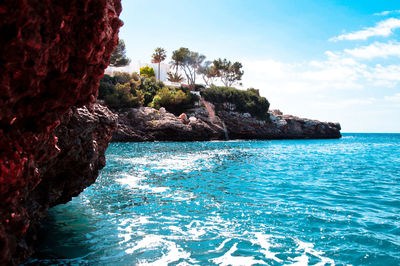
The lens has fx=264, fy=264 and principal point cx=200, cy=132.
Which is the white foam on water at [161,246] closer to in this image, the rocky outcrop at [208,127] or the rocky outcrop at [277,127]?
the rocky outcrop at [208,127]

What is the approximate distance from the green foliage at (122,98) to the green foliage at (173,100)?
466 cm

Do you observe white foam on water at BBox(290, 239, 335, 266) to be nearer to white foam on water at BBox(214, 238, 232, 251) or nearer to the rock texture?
white foam on water at BBox(214, 238, 232, 251)

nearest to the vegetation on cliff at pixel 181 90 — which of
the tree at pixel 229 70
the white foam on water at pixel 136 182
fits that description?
the tree at pixel 229 70

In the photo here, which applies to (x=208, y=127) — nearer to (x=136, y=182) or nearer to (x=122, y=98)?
(x=122, y=98)

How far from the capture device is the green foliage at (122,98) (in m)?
44.2

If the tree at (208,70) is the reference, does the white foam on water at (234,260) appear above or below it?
below

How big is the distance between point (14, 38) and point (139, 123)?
43.4 m

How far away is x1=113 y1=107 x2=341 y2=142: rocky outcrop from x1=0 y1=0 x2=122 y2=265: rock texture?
39.0 m

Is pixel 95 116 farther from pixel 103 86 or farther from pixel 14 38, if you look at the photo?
pixel 103 86

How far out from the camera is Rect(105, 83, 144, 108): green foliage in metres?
44.2

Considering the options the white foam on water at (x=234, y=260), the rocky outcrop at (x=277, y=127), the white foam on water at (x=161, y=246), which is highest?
the rocky outcrop at (x=277, y=127)

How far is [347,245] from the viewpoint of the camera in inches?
236

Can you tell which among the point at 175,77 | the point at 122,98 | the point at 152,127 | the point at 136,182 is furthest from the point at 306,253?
the point at 175,77

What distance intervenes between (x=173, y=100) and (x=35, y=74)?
169ft
